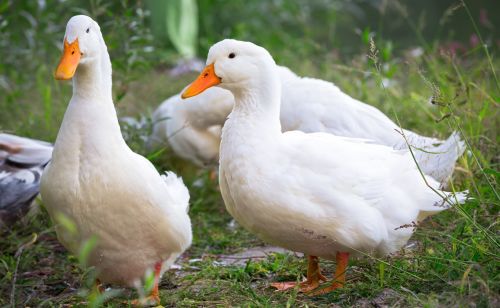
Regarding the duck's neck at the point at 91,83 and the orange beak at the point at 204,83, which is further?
the orange beak at the point at 204,83

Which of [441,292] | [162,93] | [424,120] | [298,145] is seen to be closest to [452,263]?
[441,292]

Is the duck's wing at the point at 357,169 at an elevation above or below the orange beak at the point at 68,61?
below

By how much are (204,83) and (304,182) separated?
2.24 ft

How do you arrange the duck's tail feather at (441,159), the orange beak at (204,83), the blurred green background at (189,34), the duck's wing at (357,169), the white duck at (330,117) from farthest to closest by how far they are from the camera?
the blurred green background at (189,34) → the white duck at (330,117) → the duck's tail feather at (441,159) → the orange beak at (204,83) → the duck's wing at (357,169)

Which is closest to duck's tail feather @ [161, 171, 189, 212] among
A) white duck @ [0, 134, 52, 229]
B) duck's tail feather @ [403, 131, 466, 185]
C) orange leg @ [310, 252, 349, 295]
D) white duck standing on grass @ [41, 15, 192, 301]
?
white duck standing on grass @ [41, 15, 192, 301]

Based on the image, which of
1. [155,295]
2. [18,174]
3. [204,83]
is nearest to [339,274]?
[155,295]

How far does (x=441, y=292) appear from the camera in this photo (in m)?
3.01

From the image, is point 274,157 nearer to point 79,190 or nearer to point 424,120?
point 79,190

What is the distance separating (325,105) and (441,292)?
5.49 feet

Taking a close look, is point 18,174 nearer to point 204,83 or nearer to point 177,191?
point 177,191

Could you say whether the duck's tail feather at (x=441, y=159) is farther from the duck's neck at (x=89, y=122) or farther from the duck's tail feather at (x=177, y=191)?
the duck's neck at (x=89, y=122)

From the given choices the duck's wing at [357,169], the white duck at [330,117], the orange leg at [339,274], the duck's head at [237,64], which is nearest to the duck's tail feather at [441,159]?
the white duck at [330,117]

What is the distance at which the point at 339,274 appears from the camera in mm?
3305

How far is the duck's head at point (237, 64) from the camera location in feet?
11.3
